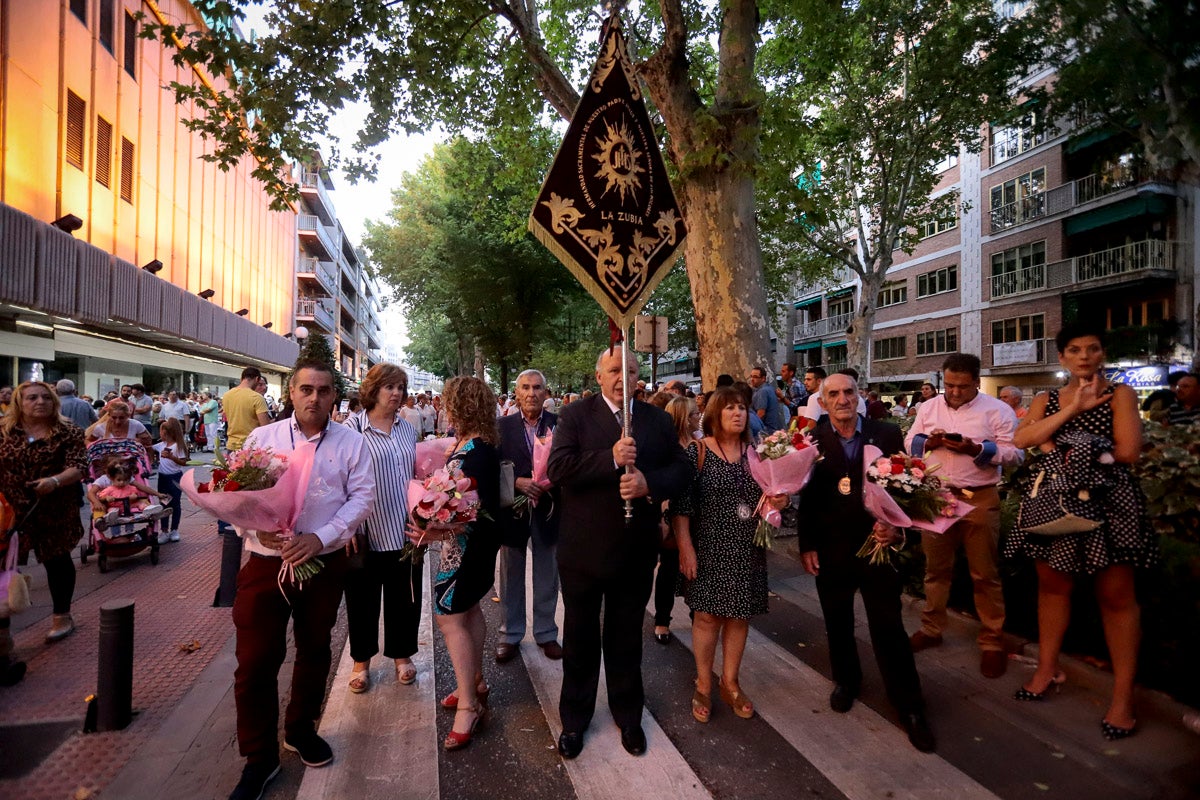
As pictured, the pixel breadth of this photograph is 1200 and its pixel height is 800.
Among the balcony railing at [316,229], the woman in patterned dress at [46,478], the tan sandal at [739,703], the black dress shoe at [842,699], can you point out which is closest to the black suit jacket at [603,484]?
the tan sandal at [739,703]

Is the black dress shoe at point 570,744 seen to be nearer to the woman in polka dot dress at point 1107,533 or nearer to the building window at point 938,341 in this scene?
the woman in polka dot dress at point 1107,533

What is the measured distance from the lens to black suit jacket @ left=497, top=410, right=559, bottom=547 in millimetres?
4832

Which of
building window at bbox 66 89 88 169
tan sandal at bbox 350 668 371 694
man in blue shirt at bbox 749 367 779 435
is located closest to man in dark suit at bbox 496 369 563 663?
tan sandal at bbox 350 668 371 694

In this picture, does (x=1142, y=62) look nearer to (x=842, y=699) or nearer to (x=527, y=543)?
(x=842, y=699)

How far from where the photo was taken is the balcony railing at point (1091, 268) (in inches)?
883

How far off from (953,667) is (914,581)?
1.45 metres

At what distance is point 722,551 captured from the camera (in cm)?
393

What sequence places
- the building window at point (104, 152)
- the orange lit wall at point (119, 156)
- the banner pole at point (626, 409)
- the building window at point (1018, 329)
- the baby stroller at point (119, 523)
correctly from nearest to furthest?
the banner pole at point (626, 409), the baby stroller at point (119, 523), the orange lit wall at point (119, 156), the building window at point (104, 152), the building window at point (1018, 329)

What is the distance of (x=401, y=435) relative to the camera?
4.45m

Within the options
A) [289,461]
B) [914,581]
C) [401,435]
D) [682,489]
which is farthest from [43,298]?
[914,581]

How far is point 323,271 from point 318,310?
14.4ft

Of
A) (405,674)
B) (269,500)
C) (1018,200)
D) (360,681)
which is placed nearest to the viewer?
(269,500)

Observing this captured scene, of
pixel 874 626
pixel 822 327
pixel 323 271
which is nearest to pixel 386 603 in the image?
pixel 874 626

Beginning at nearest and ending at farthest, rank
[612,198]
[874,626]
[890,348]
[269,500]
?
[269,500]
[874,626]
[612,198]
[890,348]
